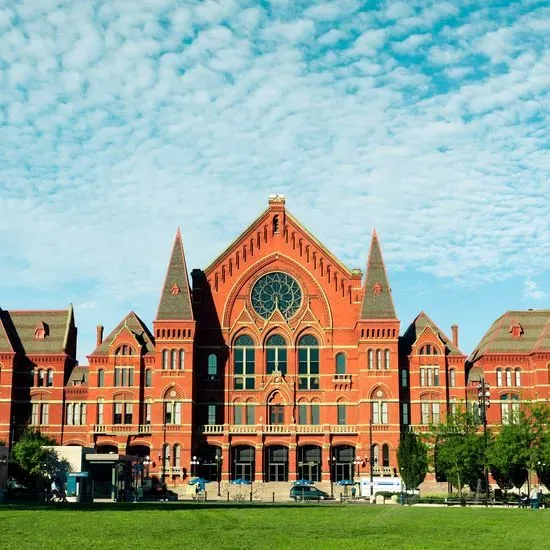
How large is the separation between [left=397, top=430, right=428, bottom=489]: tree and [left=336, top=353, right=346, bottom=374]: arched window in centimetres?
1465

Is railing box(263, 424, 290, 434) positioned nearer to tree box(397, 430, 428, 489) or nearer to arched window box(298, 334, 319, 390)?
arched window box(298, 334, 319, 390)

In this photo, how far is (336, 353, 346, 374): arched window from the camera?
9275 cm

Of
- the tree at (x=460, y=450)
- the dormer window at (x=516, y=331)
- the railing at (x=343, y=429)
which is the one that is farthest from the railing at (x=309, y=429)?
the dormer window at (x=516, y=331)

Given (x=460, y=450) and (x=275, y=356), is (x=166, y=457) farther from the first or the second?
(x=460, y=450)

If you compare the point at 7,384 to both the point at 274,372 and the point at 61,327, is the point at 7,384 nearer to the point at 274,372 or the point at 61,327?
the point at 61,327

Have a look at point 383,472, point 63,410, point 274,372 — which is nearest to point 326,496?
point 383,472

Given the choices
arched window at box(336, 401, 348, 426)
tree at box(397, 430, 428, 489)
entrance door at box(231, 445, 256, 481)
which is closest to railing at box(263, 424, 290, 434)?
entrance door at box(231, 445, 256, 481)

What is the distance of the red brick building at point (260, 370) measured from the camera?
8956cm

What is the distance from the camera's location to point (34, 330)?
95.1 m

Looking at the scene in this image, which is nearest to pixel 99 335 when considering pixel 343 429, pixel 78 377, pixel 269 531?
pixel 78 377

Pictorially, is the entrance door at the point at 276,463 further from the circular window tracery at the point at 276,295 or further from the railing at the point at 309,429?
the circular window tracery at the point at 276,295

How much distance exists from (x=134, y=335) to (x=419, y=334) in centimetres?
2873

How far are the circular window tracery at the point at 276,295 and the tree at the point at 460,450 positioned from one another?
21.1 metres

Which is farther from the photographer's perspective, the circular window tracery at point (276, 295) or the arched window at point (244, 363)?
the circular window tracery at point (276, 295)
